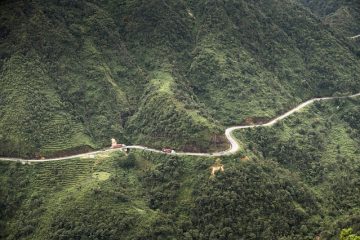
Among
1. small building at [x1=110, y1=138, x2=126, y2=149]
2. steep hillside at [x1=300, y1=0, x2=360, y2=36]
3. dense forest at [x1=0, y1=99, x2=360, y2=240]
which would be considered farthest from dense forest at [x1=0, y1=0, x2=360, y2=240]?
steep hillside at [x1=300, y1=0, x2=360, y2=36]

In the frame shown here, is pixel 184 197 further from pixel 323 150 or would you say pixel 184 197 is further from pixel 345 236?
pixel 323 150

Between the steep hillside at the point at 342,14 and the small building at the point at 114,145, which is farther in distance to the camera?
the steep hillside at the point at 342,14

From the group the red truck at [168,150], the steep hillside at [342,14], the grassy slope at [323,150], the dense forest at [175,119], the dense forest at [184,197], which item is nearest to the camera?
the dense forest at [184,197]

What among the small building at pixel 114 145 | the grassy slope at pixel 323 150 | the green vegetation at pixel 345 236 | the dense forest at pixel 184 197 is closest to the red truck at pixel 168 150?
the dense forest at pixel 184 197

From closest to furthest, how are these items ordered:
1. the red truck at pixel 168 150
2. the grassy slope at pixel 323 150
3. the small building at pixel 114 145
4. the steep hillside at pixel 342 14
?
the grassy slope at pixel 323 150
the red truck at pixel 168 150
the small building at pixel 114 145
the steep hillside at pixel 342 14

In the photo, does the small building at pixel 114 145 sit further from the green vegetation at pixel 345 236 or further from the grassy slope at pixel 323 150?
the green vegetation at pixel 345 236

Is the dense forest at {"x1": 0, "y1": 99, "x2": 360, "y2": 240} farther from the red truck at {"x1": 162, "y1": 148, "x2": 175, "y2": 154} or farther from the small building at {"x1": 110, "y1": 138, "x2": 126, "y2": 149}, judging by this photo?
the small building at {"x1": 110, "y1": 138, "x2": 126, "y2": 149}

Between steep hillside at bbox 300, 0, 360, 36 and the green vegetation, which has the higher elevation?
steep hillside at bbox 300, 0, 360, 36
